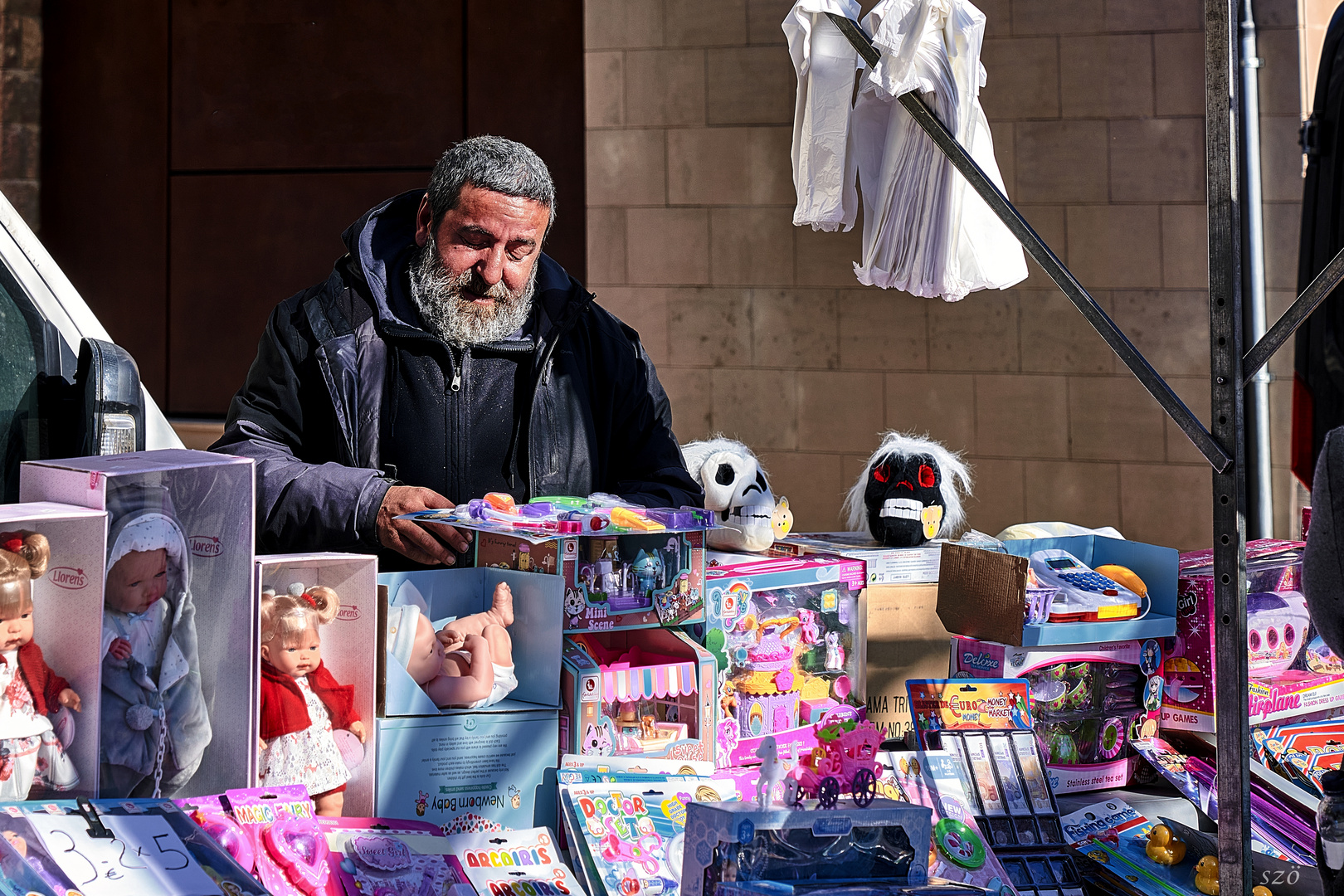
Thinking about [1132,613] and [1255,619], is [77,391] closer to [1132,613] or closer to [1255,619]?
[1132,613]

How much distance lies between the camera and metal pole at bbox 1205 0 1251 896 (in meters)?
1.72

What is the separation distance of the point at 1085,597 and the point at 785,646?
55 cm

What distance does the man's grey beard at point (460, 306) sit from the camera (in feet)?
Answer: 8.45

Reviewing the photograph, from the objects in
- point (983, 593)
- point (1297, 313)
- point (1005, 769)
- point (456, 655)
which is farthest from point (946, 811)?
point (1297, 313)

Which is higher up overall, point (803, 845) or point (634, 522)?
point (634, 522)

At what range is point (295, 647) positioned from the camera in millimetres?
1539

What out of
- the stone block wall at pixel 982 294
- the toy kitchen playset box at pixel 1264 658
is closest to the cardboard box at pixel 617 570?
the toy kitchen playset box at pixel 1264 658

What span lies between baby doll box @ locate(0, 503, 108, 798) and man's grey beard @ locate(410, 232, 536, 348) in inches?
51.0

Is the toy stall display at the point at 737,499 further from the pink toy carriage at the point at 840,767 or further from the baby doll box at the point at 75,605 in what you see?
the baby doll box at the point at 75,605

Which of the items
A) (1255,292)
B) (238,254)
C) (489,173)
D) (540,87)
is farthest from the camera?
(238,254)

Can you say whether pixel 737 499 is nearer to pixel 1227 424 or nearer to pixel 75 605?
pixel 1227 424

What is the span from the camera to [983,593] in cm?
213

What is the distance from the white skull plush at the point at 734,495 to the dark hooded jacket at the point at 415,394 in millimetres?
70

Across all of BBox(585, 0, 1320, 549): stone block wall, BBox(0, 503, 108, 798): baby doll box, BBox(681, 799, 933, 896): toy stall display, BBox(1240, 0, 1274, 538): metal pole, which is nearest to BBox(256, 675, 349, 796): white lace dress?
BBox(0, 503, 108, 798): baby doll box
